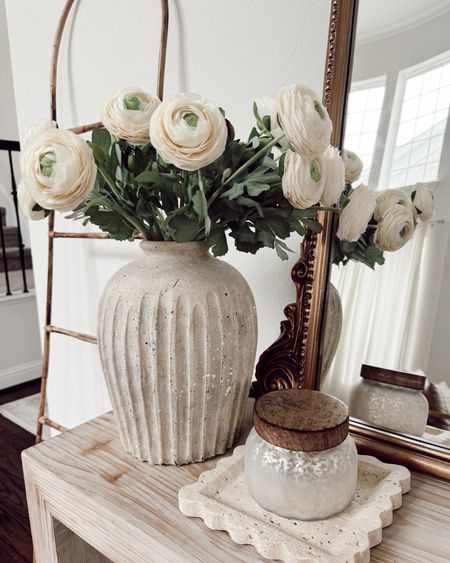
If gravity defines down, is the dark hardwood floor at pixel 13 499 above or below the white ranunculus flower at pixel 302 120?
below

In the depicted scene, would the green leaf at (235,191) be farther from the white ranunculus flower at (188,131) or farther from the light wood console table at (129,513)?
the light wood console table at (129,513)

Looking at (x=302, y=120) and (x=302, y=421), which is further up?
(x=302, y=120)

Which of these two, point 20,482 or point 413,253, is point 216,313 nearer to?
point 413,253

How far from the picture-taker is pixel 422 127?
61 centimetres

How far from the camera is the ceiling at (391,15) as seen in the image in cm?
59

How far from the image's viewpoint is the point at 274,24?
79 centimetres

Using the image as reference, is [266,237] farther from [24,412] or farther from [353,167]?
[24,412]

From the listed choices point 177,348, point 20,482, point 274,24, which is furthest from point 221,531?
point 20,482

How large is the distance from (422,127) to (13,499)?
182cm

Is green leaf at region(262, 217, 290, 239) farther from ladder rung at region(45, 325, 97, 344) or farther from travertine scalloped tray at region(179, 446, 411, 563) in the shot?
ladder rung at region(45, 325, 97, 344)

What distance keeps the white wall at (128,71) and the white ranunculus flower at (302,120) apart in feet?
1.18

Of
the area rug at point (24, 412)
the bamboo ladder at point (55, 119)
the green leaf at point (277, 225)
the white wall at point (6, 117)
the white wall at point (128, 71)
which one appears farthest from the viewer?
the white wall at point (6, 117)

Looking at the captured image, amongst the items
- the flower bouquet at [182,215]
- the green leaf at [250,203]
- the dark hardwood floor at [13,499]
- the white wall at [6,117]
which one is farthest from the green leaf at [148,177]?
the white wall at [6,117]

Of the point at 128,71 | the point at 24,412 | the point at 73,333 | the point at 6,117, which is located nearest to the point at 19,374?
the point at 24,412
